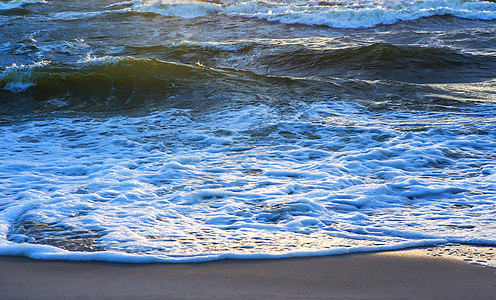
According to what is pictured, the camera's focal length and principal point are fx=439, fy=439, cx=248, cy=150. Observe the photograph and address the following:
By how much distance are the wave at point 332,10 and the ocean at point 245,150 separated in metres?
5.14

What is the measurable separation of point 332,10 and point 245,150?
50.8ft

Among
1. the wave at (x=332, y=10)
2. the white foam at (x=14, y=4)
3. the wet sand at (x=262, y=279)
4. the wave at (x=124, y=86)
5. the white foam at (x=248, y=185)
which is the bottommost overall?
the wet sand at (x=262, y=279)

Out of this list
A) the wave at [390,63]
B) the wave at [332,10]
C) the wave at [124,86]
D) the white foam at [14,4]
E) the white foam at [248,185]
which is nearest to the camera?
the white foam at [248,185]

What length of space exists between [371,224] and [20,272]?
232cm

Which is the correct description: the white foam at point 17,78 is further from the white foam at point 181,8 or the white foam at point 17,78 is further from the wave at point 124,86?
the white foam at point 181,8

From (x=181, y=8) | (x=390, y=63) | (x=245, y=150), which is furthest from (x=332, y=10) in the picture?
(x=245, y=150)

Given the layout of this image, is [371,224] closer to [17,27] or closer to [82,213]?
[82,213]

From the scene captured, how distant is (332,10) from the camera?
19.0 metres

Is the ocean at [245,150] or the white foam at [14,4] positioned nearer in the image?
the ocean at [245,150]

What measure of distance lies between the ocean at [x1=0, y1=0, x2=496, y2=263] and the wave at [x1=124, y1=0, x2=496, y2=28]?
514cm

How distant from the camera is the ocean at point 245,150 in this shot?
121 inches

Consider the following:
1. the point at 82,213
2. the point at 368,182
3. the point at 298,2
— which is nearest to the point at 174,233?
the point at 82,213

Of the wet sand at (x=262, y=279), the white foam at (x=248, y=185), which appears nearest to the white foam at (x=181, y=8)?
the white foam at (x=248, y=185)

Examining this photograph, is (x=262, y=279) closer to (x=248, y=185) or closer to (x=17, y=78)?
(x=248, y=185)
